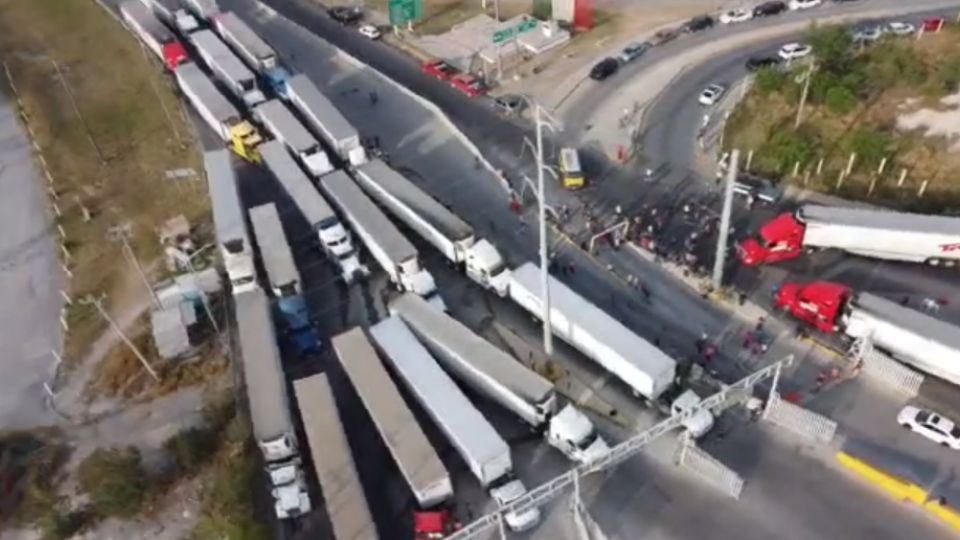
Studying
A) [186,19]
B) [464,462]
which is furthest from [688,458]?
[186,19]

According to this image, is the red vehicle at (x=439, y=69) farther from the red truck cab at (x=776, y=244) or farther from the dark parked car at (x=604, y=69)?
the red truck cab at (x=776, y=244)

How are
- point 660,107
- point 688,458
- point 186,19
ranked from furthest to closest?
1. point 186,19
2. point 660,107
3. point 688,458

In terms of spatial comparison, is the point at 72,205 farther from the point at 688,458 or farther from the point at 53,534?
the point at 688,458

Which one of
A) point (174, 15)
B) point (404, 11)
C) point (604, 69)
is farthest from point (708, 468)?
point (174, 15)

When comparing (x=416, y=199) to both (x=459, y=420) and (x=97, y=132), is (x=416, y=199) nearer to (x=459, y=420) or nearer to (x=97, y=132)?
(x=459, y=420)

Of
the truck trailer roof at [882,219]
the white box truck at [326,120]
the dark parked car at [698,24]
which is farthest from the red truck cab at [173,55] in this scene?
the truck trailer roof at [882,219]
